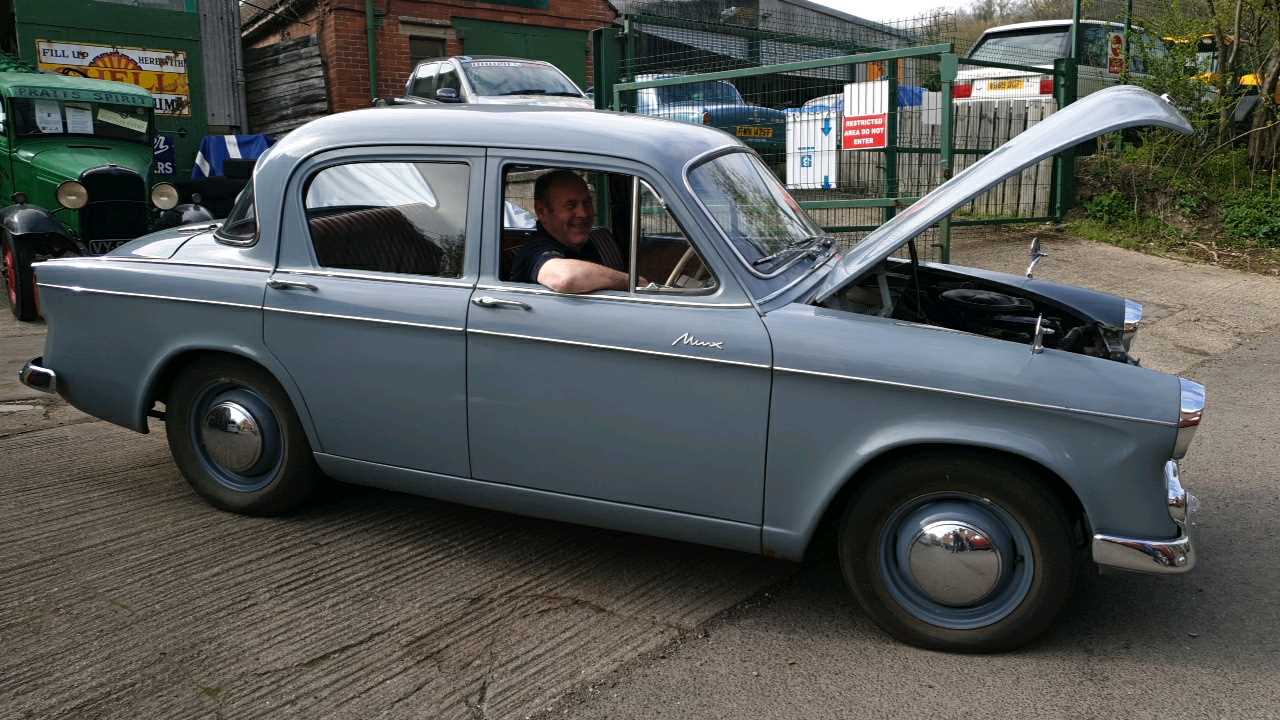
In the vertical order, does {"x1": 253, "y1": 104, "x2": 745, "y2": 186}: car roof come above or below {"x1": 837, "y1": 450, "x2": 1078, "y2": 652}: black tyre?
above

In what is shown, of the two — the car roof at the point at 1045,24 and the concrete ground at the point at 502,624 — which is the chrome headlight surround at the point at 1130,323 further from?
the car roof at the point at 1045,24

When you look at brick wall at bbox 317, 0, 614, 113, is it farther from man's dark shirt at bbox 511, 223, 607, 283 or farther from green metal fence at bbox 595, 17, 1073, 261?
man's dark shirt at bbox 511, 223, 607, 283

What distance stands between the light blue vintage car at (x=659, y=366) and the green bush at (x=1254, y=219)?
7.52 meters

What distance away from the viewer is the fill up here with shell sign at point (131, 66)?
16.0 m

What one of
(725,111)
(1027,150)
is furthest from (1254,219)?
(1027,150)

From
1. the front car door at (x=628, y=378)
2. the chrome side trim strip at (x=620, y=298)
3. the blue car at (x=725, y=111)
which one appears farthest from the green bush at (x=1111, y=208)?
the chrome side trim strip at (x=620, y=298)

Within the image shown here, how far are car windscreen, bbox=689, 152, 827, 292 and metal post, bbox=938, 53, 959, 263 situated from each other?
180 inches

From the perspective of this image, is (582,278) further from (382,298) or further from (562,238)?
(382,298)

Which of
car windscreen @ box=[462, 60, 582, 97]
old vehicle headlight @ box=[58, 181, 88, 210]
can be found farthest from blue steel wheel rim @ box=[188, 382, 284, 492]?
car windscreen @ box=[462, 60, 582, 97]

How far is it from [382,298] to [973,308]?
2.29 m

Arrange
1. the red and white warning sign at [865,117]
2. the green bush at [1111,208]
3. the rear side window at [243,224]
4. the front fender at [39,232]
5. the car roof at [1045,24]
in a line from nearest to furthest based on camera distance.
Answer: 1. the rear side window at [243,224]
2. the red and white warning sign at [865,117]
3. the front fender at [39,232]
4. the green bush at [1111,208]
5. the car roof at [1045,24]

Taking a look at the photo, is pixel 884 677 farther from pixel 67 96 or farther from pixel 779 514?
pixel 67 96

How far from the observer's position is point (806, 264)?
12.6ft

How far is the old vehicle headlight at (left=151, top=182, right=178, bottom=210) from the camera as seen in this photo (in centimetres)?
1056
